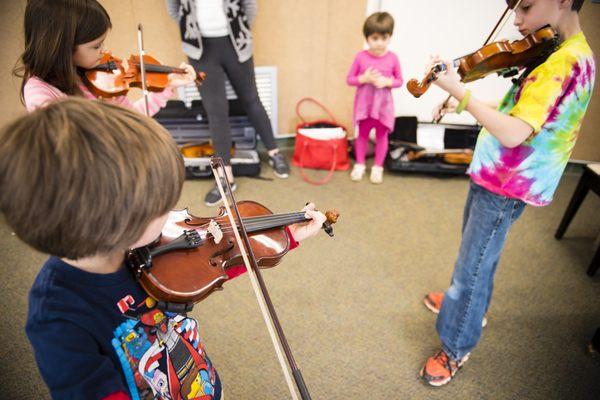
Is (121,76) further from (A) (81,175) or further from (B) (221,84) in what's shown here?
(A) (81,175)

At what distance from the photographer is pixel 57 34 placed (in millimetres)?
1106

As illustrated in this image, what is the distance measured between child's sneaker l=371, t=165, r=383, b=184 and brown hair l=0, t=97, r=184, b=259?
2.17 meters

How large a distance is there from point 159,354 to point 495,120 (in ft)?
3.08

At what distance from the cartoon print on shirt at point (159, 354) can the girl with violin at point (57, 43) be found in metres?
0.69

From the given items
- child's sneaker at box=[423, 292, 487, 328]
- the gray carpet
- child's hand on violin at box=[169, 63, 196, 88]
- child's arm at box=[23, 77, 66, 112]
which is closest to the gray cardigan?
child's hand on violin at box=[169, 63, 196, 88]

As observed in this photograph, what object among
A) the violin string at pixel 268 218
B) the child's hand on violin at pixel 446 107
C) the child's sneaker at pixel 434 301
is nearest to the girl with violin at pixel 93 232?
the violin string at pixel 268 218

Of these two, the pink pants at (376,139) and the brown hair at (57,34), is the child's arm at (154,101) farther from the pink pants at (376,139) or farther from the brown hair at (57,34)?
the pink pants at (376,139)

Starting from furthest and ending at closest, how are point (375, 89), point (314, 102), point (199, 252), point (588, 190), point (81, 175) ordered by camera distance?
point (314, 102) → point (375, 89) → point (588, 190) → point (199, 252) → point (81, 175)

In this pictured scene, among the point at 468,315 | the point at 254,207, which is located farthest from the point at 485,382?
the point at 254,207

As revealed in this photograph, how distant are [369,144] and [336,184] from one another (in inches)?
24.3

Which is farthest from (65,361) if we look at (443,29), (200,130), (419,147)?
(443,29)

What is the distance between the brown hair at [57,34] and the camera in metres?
1.09

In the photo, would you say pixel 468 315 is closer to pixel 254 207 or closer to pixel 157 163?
pixel 254 207

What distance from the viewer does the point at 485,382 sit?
1387mm
